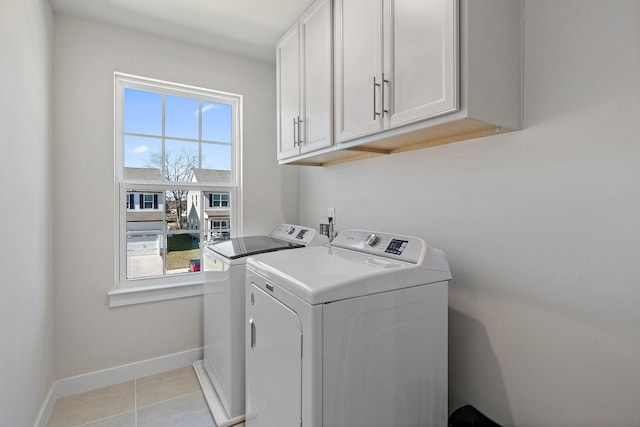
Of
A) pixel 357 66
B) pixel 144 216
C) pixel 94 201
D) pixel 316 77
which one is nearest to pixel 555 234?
pixel 357 66

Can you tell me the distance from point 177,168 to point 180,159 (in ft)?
0.25

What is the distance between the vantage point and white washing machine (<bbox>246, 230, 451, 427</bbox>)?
3.39 feet

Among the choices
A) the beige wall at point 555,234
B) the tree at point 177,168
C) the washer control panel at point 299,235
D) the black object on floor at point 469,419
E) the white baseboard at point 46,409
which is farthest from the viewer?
the tree at point 177,168

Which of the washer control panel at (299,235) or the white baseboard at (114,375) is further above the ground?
the washer control panel at (299,235)

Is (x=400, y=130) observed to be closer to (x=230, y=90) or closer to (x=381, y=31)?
(x=381, y=31)

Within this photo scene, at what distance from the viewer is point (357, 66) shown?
152cm

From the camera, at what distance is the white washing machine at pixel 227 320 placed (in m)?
1.78

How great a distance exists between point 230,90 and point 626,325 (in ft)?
8.90

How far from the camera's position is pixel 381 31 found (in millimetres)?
1367

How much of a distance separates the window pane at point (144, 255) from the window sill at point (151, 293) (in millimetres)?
116

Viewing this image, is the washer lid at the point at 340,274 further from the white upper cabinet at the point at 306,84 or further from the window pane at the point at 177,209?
the window pane at the point at 177,209

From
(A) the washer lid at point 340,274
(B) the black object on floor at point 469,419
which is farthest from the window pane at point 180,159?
(B) the black object on floor at point 469,419

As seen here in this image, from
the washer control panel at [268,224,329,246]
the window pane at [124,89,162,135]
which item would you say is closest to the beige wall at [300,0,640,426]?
the washer control panel at [268,224,329,246]

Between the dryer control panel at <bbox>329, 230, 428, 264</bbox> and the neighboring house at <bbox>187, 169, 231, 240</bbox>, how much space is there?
1249 millimetres
